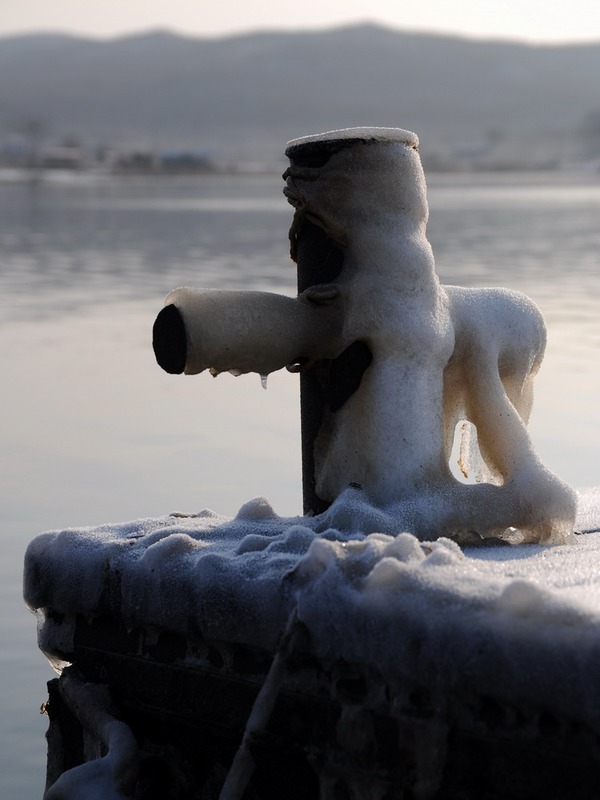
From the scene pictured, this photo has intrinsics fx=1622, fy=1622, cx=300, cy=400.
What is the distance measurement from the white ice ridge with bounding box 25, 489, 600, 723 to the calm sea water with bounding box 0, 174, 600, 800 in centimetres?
110

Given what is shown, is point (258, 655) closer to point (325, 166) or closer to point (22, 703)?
point (325, 166)

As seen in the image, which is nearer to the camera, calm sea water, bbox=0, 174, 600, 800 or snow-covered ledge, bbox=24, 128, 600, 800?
snow-covered ledge, bbox=24, 128, 600, 800

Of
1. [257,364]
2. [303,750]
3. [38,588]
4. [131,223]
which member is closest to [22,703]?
[38,588]

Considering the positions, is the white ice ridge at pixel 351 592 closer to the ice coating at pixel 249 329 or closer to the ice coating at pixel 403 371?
the ice coating at pixel 403 371

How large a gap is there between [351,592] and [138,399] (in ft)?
25.6

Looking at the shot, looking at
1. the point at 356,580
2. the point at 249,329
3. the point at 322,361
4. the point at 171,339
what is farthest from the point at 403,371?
the point at 356,580

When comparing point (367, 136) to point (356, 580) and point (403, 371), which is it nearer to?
point (403, 371)

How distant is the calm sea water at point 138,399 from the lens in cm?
778

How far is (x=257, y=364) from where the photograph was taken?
4.42 m

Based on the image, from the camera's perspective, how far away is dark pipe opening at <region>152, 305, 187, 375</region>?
4199mm

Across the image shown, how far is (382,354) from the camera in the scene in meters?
4.44

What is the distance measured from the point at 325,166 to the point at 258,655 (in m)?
1.47

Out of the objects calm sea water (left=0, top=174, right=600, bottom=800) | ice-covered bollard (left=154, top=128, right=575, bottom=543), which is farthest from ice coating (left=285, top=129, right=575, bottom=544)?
calm sea water (left=0, top=174, right=600, bottom=800)

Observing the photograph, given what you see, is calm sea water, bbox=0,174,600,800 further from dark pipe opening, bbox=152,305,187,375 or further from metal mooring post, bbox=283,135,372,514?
dark pipe opening, bbox=152,305,187,375
